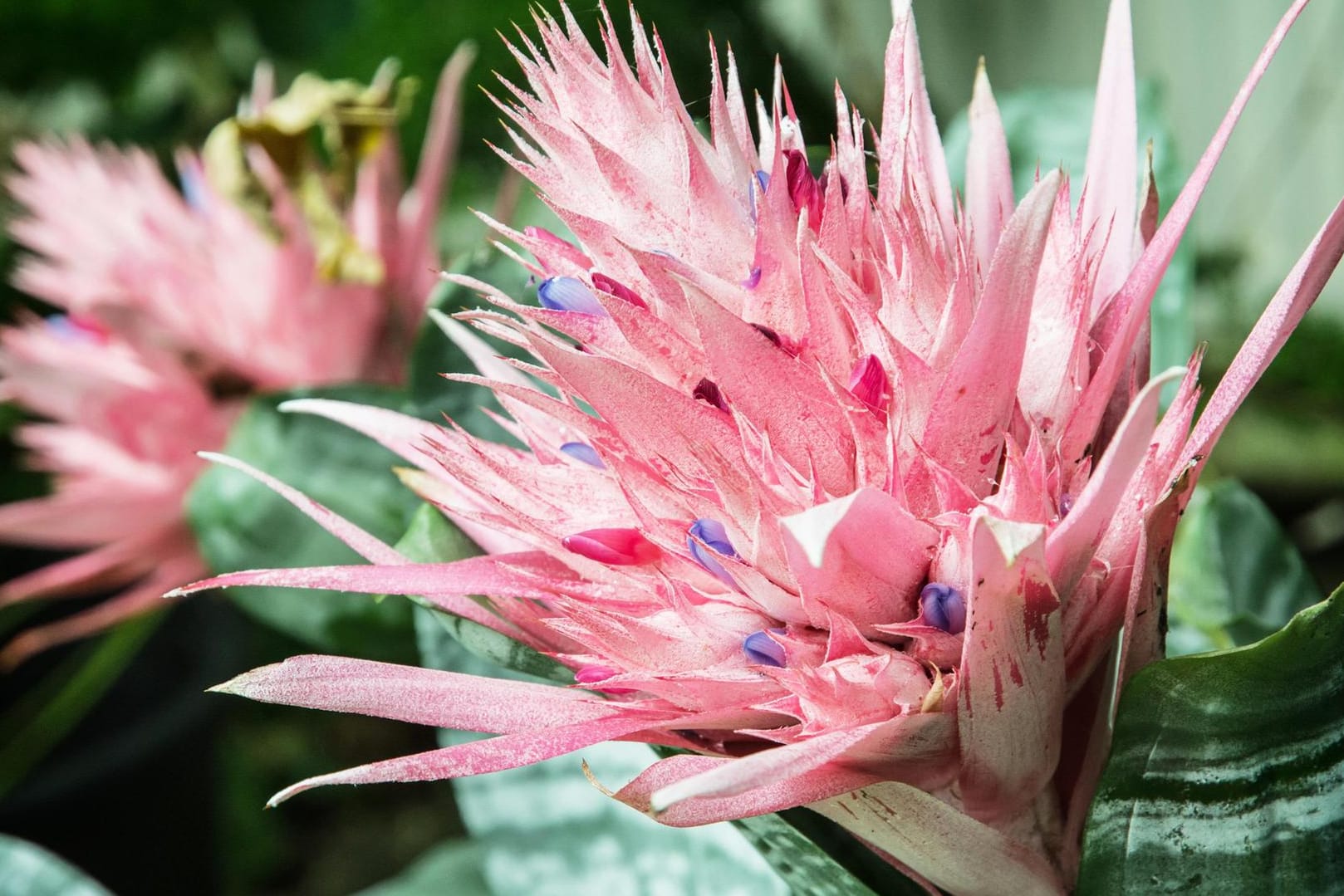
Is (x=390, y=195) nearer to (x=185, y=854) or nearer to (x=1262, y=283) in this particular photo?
(x=185, y=854)

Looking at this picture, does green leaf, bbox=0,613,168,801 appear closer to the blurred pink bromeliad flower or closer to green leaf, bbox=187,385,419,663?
the blurred pink bromeliad flower

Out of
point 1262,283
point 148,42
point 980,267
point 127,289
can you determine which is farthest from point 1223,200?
point 980,267

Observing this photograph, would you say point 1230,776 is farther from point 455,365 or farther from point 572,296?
point 455,365

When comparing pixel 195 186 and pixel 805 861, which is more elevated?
pixel 195 186

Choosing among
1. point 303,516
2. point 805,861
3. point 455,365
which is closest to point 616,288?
point 805,861

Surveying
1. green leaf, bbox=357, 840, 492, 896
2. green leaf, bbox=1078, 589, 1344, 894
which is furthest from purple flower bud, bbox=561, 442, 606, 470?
green leaf, bbox=357, 840, 492, 896

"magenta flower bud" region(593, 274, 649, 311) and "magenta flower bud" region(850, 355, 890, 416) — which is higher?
"magenta flower bud" region(593, 274, 649, 311)
